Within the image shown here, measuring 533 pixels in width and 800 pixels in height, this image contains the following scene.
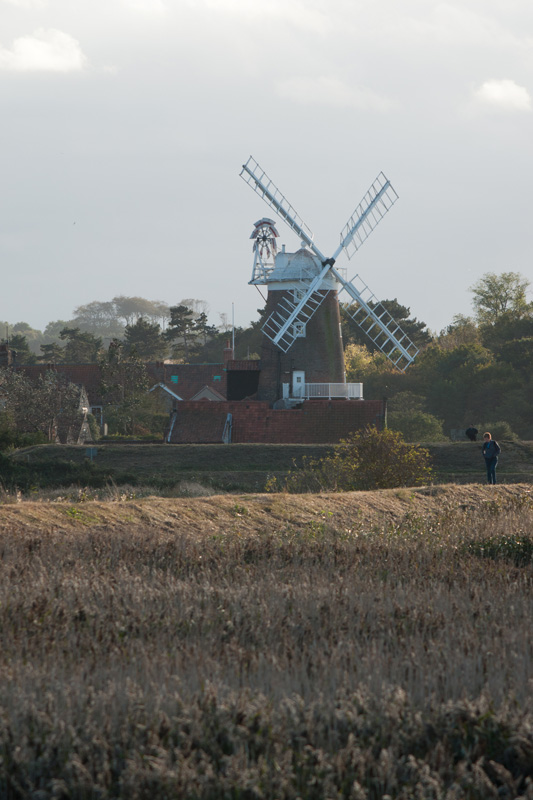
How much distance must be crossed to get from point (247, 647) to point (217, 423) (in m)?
36.8

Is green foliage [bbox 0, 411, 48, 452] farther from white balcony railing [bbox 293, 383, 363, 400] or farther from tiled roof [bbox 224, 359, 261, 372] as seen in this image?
white balcony railing [bbox 293, 383, 363, 400]

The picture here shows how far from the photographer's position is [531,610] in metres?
8.66

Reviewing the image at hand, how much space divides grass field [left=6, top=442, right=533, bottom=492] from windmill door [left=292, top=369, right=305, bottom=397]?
694cm

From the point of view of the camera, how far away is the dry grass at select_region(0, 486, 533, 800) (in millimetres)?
5324

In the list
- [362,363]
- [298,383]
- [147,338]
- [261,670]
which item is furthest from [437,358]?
[261,670]

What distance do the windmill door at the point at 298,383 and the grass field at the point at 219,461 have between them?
6.94m

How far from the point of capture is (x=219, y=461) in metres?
36.9

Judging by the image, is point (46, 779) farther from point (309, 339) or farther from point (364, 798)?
point (309, 339)

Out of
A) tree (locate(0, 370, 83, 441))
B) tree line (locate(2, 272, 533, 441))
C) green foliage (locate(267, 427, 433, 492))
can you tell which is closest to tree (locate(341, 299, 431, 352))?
tree line (locate(2, 272, 533, 441))

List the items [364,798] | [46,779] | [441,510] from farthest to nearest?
[441,510] < [46,779] < [364,798]

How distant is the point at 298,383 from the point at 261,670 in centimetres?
3835

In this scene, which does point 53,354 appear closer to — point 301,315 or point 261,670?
point 301,315

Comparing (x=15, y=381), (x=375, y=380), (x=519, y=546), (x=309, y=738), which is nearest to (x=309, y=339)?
(x=15, y=381)

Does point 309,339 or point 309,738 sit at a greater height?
→ point 309,339
